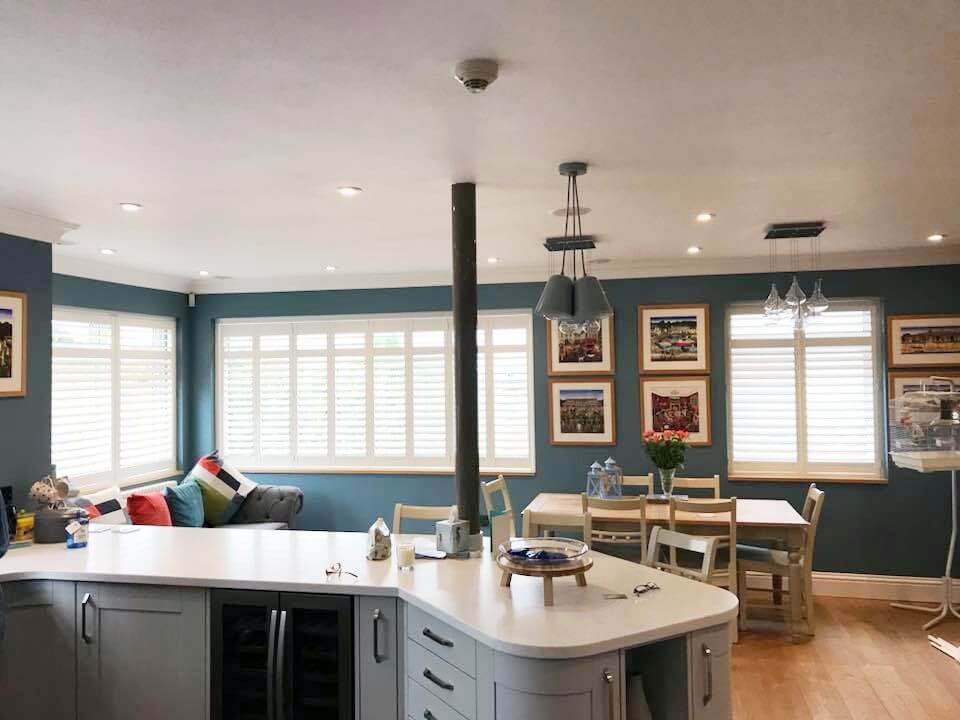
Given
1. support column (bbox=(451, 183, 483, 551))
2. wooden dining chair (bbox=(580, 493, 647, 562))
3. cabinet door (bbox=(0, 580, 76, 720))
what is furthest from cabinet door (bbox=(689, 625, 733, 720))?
cabinet door (bbox=(0, 580, 76, 720))

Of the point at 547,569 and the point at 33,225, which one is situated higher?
the point at 33,225

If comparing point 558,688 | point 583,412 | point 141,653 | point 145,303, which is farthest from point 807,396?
point 145,303

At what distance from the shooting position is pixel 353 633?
2.83 meters

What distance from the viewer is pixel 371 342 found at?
686 centimetres

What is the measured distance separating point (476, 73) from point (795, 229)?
322cm

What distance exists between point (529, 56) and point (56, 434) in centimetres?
487

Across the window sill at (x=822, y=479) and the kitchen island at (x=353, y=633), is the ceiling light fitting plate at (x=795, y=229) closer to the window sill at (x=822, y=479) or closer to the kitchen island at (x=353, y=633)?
the window sill at (x=822, y=479)

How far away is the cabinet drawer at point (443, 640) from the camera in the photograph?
2.37 metres

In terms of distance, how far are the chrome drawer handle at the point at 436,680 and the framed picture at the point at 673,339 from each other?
404 cm

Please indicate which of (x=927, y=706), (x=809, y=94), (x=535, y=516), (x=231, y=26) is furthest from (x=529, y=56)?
(x=927, y=706)

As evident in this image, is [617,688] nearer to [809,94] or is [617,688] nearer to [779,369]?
[809,94]

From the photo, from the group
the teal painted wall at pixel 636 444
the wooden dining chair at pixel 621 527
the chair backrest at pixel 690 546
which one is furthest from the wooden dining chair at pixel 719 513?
the teal painted wall at pixel 636 444

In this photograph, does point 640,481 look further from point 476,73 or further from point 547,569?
point 476,73

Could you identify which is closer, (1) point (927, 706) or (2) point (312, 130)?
(2) point (312, 130)
